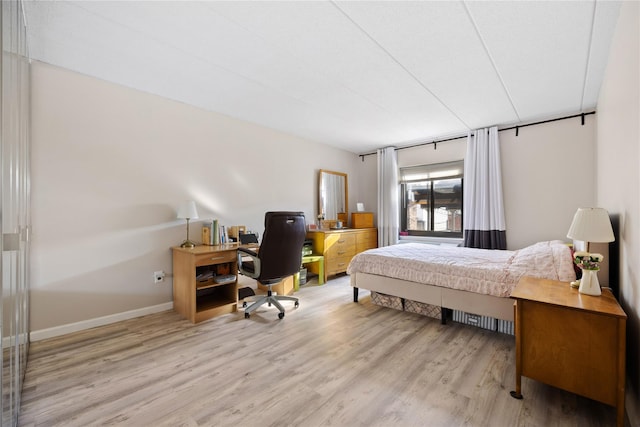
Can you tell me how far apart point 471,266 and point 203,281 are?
2764 mm

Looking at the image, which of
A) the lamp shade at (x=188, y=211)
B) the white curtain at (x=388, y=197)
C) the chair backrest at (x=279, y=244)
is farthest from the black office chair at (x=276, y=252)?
the white curtain at (x=388, y=197)

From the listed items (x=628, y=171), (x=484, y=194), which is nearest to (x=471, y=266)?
(x=628, y=171)

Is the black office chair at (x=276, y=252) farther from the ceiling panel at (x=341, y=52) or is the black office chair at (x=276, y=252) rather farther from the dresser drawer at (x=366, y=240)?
the dresser drawer at (x=366, y=240)

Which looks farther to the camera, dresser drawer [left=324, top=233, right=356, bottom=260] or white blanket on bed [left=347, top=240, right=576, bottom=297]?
dresser drawer [left=324, top=233, right=356, bottom=260]

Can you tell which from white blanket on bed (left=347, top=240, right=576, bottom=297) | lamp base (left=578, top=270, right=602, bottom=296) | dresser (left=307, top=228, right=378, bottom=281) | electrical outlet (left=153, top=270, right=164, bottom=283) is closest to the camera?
lamp base (left=578, top=270, right=602, bottom=296)

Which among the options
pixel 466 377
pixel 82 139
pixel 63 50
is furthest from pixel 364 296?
pixel 63 50

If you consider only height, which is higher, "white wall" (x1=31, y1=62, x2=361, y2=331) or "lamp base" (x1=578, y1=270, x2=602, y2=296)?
"white wall" (x1=31, y1=62, x2=361, y2=331)

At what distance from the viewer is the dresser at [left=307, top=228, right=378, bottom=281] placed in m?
4.38

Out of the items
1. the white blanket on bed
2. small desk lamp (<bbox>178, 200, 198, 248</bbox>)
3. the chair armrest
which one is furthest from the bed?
small desk lamp (<bbox>178, 200, 198, 248</bbox>)

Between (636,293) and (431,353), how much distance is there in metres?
1.29

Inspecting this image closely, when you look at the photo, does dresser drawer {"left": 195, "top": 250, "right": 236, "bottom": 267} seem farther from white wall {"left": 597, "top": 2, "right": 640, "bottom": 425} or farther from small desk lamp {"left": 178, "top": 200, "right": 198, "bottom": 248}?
white wall {"left": 597, "top": 2, "right": 640, "bottom": 425}

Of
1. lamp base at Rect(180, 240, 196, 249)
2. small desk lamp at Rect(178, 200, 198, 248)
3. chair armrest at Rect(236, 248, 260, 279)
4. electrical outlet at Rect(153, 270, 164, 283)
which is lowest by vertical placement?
electrical outlet at Rect(153, 270, 164, 283)

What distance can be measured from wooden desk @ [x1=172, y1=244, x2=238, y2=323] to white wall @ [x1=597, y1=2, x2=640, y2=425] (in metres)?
3.11

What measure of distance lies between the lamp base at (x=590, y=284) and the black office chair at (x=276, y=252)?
7.49 feet
